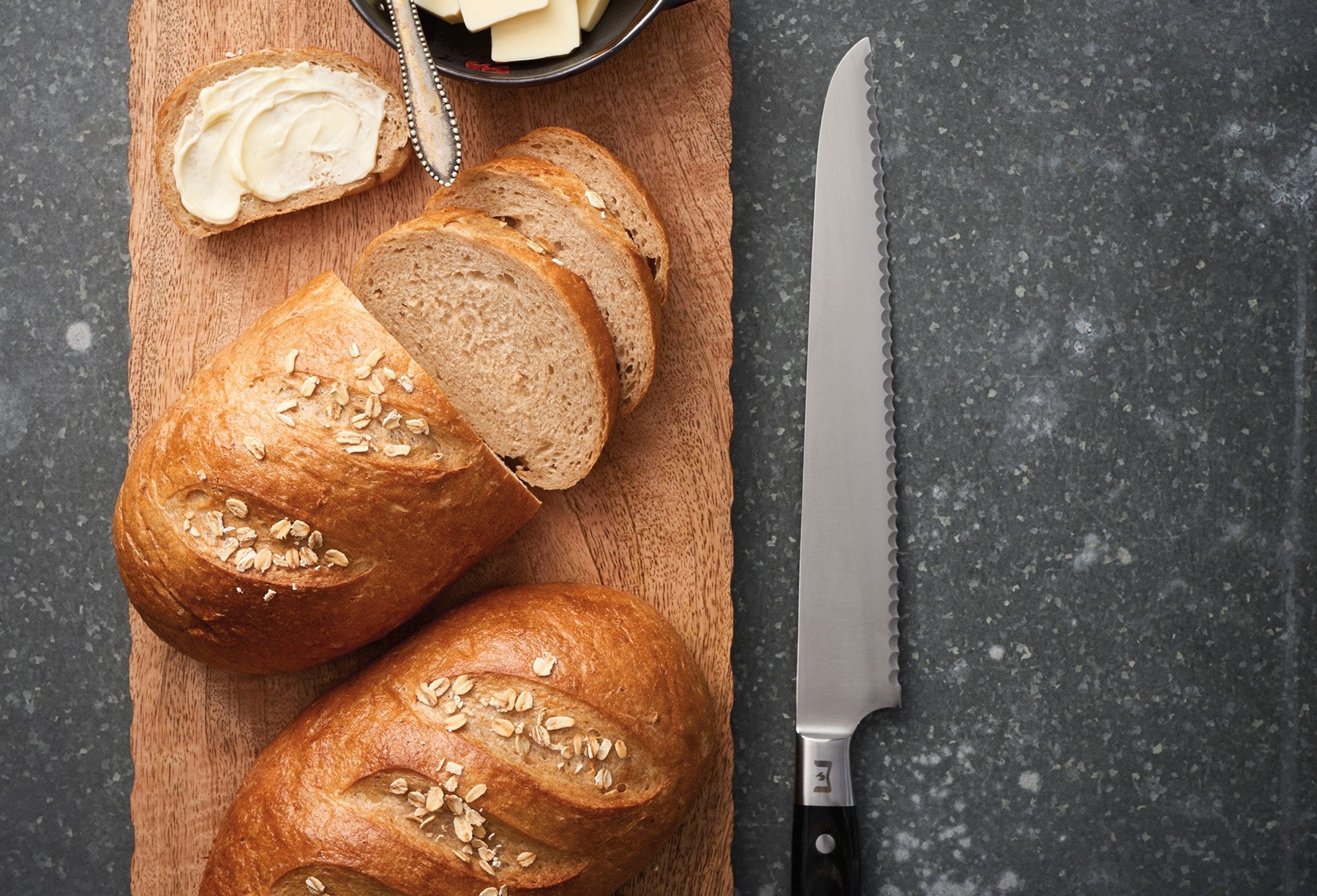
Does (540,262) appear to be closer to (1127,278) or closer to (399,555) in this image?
(399,555)

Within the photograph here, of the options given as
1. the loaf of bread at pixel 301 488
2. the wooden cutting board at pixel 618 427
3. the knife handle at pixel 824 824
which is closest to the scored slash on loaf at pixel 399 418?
the loaf of bread at pixel 301 488

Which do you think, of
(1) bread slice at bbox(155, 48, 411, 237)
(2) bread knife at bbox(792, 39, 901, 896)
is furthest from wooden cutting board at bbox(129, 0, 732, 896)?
(2) bread knife at bbox(792, 39, 901, 896)

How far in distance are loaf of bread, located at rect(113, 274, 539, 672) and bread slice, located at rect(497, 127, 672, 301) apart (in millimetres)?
438

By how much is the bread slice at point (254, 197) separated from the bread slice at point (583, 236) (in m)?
0.15

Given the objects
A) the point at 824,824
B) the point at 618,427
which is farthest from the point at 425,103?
the point at 824,824

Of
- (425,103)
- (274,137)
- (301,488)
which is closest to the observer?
(301,488)

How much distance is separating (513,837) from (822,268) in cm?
111

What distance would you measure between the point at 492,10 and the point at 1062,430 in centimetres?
130

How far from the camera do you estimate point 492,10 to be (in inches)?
59.0

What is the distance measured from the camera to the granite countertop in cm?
175

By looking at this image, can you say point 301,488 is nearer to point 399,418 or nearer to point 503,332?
point 399,418

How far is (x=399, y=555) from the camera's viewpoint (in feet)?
4.85

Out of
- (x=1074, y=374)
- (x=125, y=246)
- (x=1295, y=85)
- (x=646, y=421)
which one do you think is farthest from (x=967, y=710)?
(x=125, y=246)

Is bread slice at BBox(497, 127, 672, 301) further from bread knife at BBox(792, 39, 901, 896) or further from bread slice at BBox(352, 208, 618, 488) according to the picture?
bread knife at BBox(792, 39, 901, 896)
